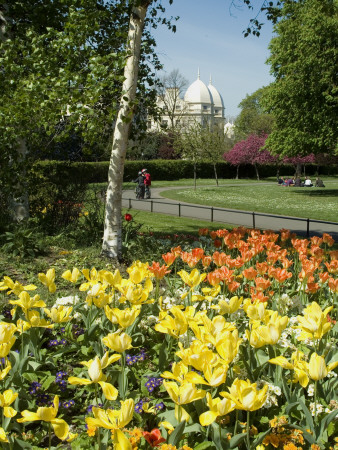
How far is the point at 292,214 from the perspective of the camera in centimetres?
1972

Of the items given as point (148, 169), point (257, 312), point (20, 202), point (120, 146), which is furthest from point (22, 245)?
point (148, 169)

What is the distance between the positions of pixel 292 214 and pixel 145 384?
1746 centimetres

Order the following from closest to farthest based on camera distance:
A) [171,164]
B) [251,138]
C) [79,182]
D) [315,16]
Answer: [79,182]
[315,16]
[171,164]
[251,138]

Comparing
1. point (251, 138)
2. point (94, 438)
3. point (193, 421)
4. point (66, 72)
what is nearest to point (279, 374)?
point (193, 421)

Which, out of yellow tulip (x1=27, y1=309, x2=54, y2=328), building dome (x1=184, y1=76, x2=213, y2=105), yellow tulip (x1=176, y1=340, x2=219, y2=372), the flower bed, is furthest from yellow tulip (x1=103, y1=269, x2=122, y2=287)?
building dome (x1=184, y1=76, x2=213, y2=105)

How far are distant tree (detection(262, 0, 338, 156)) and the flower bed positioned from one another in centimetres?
2524

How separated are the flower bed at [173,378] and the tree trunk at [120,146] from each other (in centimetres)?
335

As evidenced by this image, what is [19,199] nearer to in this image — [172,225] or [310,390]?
[172,225]

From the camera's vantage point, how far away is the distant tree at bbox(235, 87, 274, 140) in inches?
2472

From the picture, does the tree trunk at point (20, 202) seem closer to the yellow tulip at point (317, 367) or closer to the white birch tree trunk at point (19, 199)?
the white birch tree trunk at point (19, 199)

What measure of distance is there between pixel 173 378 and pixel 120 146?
555cm

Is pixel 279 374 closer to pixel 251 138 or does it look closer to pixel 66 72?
pixel 66 72

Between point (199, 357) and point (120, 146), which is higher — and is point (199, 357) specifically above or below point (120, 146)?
below

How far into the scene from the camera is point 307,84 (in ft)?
91.4
